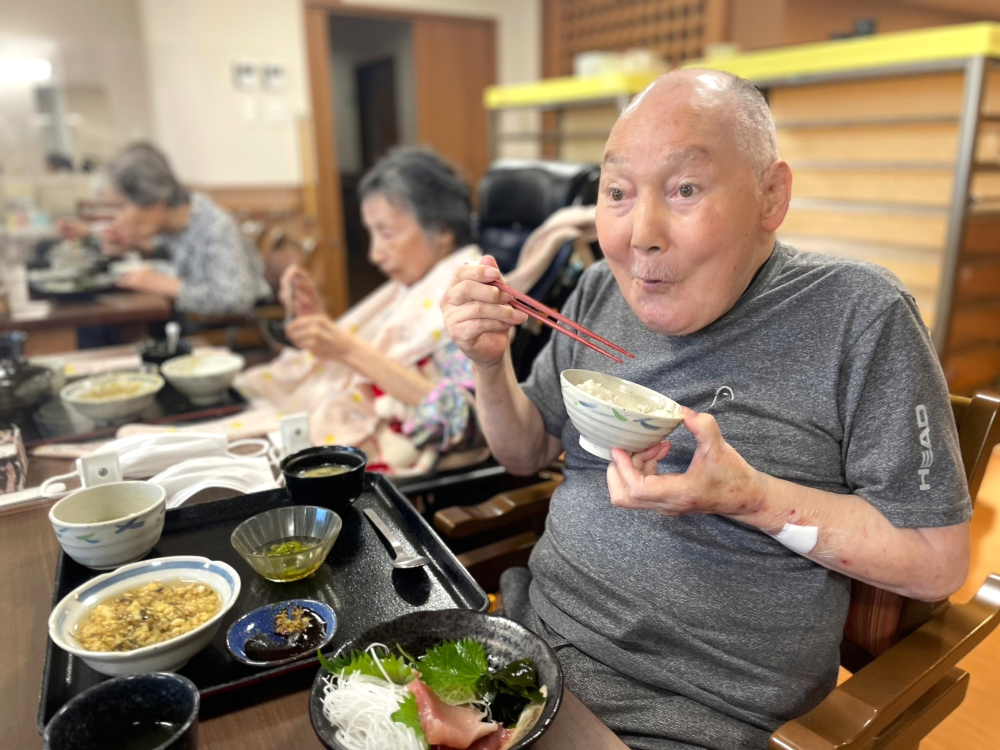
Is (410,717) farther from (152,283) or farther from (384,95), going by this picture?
(384,95)

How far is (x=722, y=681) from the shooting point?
1012mm

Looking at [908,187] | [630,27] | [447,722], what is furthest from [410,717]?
[630,27]

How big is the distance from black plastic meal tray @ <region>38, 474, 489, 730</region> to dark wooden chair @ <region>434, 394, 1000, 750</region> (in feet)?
1.47

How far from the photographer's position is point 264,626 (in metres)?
0.90

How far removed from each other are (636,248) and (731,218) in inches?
5.5

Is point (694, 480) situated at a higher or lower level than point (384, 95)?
lower

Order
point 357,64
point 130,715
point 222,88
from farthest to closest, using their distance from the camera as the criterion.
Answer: point 357,64 → point 222,88 → point 130,715

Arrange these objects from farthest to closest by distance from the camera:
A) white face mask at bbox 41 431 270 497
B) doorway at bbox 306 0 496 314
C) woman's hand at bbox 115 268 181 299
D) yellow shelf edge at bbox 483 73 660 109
→ doorway at bbox 306 0 496 314 → yellow shelf edge at bbox 483 73 660 109 → woman's hand at bbox 115 268 181 299 → white face mask at bbox 41 431 270 497

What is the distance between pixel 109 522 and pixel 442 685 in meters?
0.54

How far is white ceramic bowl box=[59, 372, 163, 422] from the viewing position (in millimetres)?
1634

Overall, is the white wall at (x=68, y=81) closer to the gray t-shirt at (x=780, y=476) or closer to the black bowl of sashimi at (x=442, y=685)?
the gray t-shirt at (x=780, y=476)

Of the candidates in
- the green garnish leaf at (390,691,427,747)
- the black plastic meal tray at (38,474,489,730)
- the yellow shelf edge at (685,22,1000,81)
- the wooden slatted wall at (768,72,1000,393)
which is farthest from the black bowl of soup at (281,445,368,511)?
the wooden slatted wall at (768,72,1000,393)

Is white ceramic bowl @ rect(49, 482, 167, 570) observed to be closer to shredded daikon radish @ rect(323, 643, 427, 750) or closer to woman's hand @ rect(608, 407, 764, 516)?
shredded daikon radish @ rect(323, 643, 427, 750)

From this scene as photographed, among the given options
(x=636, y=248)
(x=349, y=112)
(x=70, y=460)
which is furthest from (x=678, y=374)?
(x=349, y=112)
